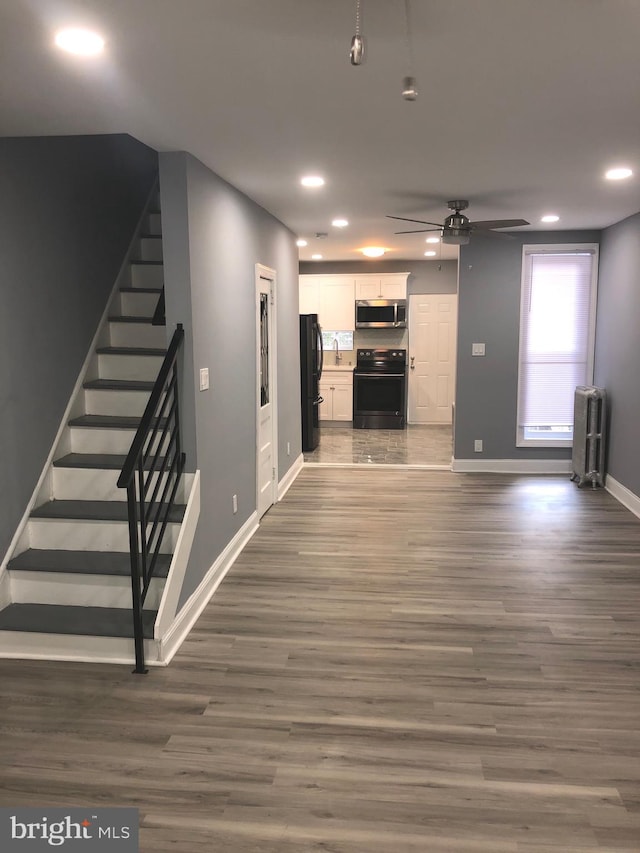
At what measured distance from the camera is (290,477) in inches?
260

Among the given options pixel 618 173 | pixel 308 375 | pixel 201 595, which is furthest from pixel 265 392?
pixel 618 173

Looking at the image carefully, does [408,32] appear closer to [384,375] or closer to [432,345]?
[384,375]

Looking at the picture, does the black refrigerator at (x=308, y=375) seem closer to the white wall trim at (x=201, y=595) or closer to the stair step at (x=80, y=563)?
the white wall trim at (x=201, y=595)

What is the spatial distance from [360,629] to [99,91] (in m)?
2.77

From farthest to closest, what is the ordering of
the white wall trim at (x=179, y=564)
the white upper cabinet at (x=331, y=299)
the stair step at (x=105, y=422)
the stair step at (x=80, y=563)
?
the white upper cabinet at (x=331, y=299) → the stair step at (x=105, y=422) → the stair step at (x=80, y=563) → the white wall trim at (x=179, y=564)

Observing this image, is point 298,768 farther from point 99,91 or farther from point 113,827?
point 99,91

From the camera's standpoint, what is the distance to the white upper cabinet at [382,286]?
32.0ft

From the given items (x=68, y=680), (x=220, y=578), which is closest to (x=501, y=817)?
(x=68, y=680)

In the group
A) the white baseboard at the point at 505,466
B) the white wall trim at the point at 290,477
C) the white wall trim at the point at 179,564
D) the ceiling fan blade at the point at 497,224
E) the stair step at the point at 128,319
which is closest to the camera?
the white wall trim at the point at 179,564

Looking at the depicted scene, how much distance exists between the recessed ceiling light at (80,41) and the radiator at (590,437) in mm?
5437

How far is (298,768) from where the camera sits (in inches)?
92.8

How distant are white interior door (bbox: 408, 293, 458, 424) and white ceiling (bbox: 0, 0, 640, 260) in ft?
19.0

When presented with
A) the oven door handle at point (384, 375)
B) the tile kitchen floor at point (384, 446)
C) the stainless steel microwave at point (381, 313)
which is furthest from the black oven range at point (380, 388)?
the stainless steel microwave at point (381, 313)

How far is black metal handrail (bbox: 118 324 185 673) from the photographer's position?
288 cm
